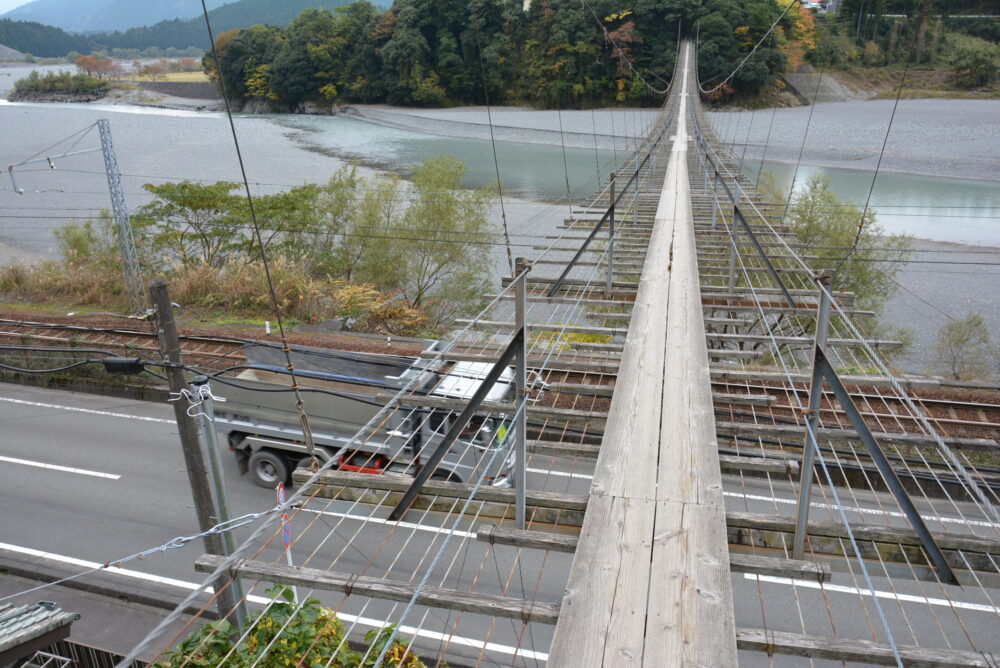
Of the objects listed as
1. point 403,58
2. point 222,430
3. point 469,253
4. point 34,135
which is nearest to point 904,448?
point 222,430

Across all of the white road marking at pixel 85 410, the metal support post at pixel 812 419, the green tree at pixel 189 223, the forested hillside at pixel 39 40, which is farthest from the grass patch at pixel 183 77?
the metal support post at pixel 812 419

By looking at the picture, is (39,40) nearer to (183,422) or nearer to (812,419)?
(183,422)

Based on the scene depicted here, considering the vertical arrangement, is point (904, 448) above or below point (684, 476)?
below

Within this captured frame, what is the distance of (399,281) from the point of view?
648 inches

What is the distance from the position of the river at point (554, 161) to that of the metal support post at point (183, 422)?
1110 centimetres

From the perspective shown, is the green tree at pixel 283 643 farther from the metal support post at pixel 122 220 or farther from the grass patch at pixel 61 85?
the grass patch at pixel 61 85

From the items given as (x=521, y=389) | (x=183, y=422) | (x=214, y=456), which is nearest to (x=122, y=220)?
(x=183, y=422)

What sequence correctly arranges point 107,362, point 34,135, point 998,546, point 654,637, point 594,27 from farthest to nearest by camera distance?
point 34,135
point 594,27
point 107,362
point 998,546
point 654,637

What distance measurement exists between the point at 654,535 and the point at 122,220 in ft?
36.8

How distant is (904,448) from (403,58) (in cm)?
2878

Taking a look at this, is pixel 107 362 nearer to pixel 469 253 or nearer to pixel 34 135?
pixel 469 253

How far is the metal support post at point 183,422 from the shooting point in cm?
355

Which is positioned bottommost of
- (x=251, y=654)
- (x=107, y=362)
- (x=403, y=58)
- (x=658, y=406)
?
(x=251, y=654)

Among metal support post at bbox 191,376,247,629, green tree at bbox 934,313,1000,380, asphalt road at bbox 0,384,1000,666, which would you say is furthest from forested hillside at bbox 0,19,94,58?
metal support post at bbox 191,376,247,629
